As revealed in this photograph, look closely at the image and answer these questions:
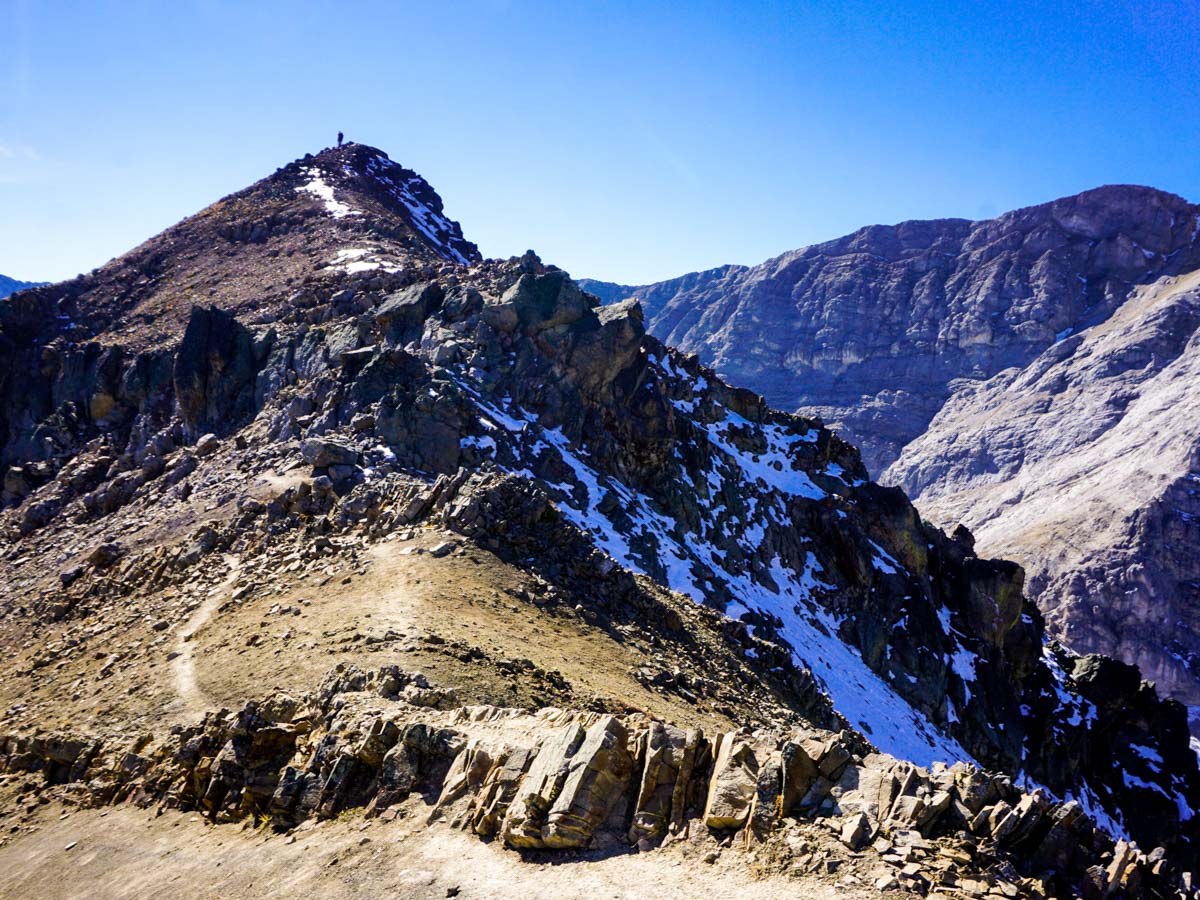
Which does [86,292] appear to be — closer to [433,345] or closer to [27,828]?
[433,345]

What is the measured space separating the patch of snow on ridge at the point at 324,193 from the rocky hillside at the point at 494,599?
1246mm

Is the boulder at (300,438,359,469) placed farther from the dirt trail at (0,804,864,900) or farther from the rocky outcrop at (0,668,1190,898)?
the dirt trail at (0,804,864,900)

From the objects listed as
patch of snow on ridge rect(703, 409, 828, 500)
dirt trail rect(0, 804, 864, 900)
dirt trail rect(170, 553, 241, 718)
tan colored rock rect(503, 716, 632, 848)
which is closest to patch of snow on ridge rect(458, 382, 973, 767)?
patch of snow on ridge rect(703, 409, 828, 500)

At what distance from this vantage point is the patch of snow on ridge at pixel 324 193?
78006 millimetres

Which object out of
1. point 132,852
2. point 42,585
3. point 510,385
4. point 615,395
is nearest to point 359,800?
point 132,852

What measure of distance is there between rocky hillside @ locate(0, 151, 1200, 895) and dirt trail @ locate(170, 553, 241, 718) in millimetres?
117

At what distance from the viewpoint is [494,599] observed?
2436cm

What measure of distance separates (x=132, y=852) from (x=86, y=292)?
69166 mm

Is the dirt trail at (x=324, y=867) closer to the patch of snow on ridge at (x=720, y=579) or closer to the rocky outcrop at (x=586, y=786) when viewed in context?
the rocky outcrop at (x=586, y=786)

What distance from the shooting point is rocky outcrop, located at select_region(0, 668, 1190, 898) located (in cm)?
1066

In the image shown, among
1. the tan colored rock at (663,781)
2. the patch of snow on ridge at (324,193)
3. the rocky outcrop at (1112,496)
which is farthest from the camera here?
the rocky outcrop at (1112,496)

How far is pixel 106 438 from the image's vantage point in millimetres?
49781

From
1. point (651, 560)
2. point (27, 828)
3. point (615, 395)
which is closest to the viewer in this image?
point (27, 828)

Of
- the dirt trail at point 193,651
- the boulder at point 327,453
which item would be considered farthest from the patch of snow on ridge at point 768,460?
the dirt trail at point 193,651
